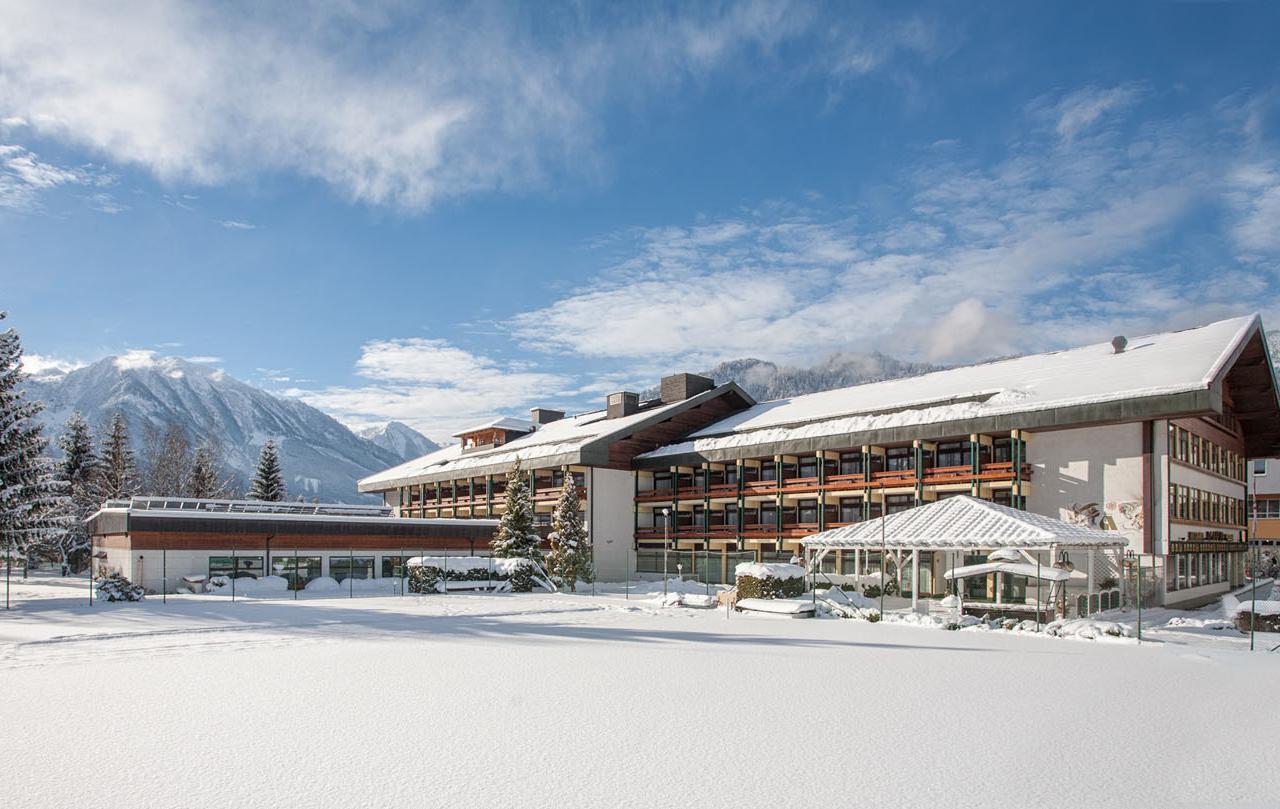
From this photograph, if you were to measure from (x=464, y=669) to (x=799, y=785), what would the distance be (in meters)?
8.28

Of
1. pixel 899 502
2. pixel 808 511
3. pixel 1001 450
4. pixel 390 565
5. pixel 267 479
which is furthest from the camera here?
pixel 267 479

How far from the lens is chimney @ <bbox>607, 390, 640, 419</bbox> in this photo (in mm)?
53438

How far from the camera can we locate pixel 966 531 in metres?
25.4

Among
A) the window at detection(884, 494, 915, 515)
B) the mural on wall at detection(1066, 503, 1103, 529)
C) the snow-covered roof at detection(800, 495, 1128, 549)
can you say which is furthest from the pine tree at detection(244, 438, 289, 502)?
the mural on wall at detection(1066, 503, 1103, 529)

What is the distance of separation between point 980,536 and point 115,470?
A: 60670 mm

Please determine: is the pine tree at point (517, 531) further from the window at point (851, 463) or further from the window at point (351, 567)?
the window at point (851, 463)

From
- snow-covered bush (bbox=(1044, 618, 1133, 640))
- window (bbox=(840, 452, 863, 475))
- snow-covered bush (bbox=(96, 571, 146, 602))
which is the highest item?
window (bbox=(840, 452, 863, 475))

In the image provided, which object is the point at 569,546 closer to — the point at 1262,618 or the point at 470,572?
the point at 470,572

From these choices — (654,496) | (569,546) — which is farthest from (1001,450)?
(654,496)

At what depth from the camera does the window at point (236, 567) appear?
38.4 m

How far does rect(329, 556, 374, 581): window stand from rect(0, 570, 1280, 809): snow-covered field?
21266 millimetres

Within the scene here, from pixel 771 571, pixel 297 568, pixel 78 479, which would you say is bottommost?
pixel 297 568

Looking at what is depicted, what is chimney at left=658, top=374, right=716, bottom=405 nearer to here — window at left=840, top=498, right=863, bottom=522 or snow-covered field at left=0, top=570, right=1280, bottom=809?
window at left=840, top=498, right=863, bottom=522

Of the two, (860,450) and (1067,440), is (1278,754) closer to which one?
(1067,440)
